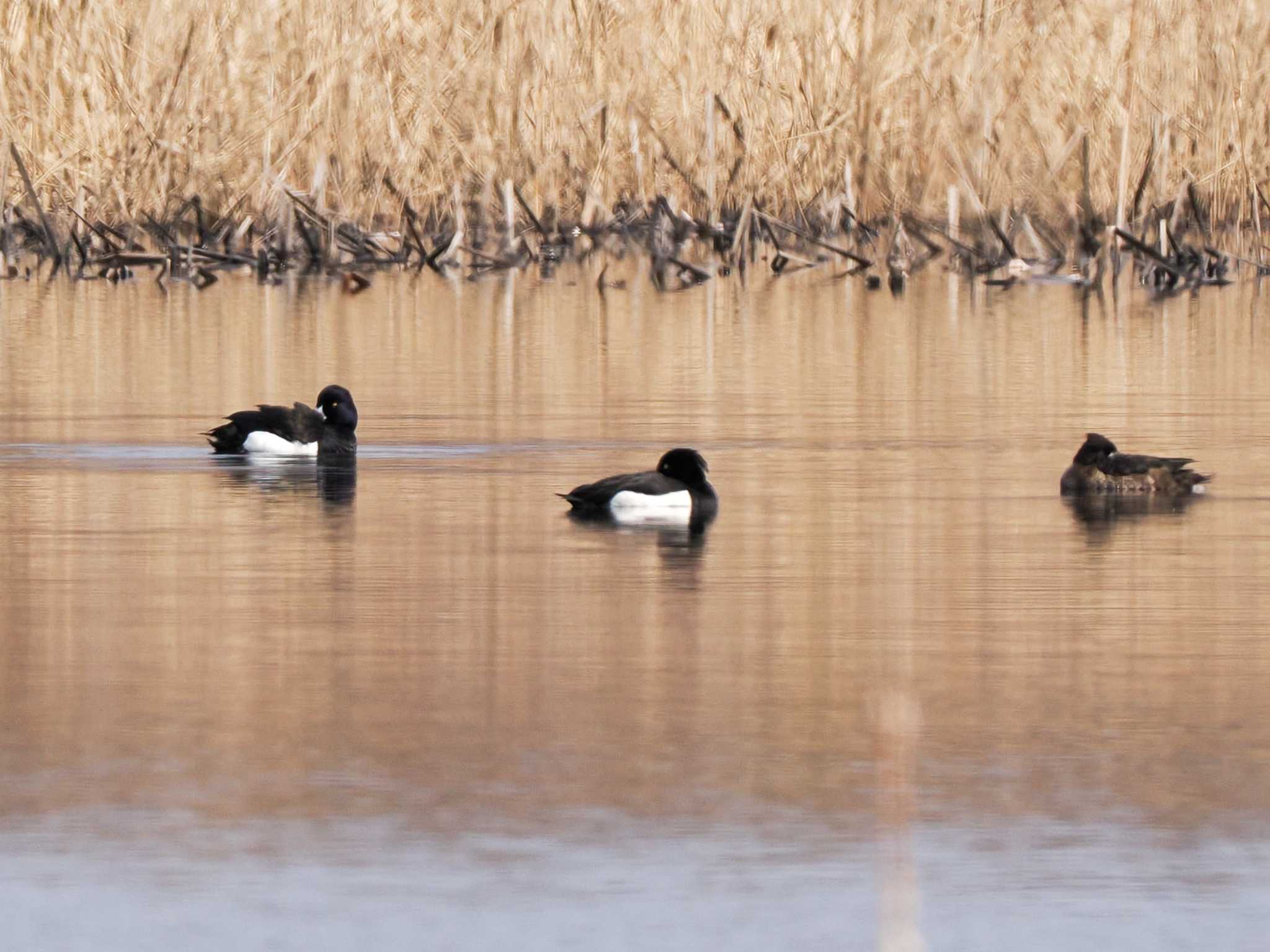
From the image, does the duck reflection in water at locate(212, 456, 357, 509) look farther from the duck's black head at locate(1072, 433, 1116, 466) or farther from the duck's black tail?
the duck's black head at locate(1072, 433, 1116, 466)

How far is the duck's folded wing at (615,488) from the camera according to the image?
9.93 meters

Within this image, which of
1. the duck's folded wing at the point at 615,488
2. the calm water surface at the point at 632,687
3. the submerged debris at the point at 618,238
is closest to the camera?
the calm water surface at the point at 632,687

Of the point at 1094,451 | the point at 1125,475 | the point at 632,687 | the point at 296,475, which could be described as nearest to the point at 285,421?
the point at 296,475

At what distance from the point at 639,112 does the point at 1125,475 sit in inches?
534

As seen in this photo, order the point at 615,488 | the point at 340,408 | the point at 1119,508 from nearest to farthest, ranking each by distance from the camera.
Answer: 1. the point at 615,488
2. the point at 1119,508
3. the point at 340,408

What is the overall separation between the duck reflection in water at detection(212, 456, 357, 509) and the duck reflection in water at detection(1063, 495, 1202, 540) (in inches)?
105

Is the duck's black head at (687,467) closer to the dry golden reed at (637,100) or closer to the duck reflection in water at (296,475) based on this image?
the duck reflection in water at (296,475)

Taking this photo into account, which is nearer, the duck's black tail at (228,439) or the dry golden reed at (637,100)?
the duck's black tail at (228,439)

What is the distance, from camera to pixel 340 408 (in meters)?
12.1

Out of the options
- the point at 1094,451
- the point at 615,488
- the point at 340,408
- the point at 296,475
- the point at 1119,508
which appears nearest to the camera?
the point at 615,488

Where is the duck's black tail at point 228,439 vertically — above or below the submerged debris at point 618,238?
below

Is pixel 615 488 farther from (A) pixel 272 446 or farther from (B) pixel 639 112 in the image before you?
(B) pixel 639 112

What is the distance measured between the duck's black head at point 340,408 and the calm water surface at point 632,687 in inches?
8.5

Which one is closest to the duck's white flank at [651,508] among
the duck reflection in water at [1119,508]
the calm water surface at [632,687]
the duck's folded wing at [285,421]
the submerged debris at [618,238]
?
the calm water surface at [632,687]
